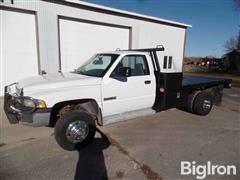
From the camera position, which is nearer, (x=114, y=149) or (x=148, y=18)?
(x=114, y=149)

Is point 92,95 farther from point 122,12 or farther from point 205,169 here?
point 122,12

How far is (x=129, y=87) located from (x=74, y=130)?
157 cm

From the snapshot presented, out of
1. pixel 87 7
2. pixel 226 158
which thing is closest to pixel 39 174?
pixel 226 158

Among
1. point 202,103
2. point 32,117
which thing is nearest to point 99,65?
point 32,117

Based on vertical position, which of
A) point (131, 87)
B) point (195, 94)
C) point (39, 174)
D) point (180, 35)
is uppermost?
point (180, 35)

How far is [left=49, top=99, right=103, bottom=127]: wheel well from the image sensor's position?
375 centimetres

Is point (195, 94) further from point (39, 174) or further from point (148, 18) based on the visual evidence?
point (148, 18)

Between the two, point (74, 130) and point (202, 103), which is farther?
point (202, 103)

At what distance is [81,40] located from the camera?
9.73 metres

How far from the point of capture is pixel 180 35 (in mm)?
14844

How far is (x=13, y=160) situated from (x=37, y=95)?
4.24 feet

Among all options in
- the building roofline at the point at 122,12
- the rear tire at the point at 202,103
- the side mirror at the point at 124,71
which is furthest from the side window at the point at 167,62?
the side mirror at the point at 124,71

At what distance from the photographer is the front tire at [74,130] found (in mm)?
3527

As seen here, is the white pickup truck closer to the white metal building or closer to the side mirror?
the side mirror
